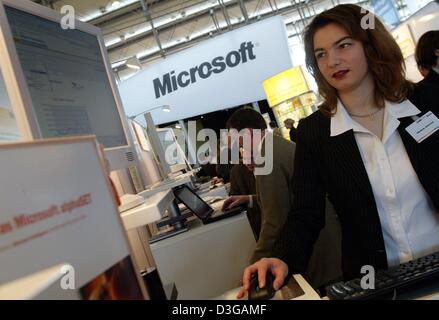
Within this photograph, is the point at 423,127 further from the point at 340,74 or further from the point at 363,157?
the point at 340,74

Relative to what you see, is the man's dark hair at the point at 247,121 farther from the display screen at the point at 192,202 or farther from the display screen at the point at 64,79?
the display screen at the point at 64,79

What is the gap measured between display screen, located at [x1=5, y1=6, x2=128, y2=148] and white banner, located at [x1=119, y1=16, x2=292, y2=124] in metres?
7.06

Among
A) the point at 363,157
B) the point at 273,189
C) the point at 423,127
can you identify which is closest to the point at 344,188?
the point at 363,157

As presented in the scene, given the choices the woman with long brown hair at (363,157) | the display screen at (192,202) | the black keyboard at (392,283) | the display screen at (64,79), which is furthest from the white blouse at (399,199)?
the display screen at (192,202)

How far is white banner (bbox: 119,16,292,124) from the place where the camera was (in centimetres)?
807

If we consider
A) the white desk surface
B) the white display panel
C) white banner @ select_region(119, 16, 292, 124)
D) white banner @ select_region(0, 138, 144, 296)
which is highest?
white banner @ select_region(119, 16, 292, 124)

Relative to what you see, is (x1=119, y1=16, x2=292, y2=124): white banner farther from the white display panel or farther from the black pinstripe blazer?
the white display panel

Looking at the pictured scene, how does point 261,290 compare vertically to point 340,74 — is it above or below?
below

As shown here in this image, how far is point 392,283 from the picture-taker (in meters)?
0.81

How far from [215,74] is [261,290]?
26.0ft

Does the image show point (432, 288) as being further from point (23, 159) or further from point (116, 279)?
point (23, 159)

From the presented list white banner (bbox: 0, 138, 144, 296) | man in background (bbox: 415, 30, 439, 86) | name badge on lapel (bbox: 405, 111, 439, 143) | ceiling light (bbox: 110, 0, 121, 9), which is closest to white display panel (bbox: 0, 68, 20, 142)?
white banner (bbox: 0, 138, 144, 296)

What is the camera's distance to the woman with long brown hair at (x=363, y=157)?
1.18 m

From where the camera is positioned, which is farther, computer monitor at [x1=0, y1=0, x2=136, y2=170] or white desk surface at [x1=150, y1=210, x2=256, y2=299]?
white desk surface at [x1=150, y1=210, x2=256, y2=299]
